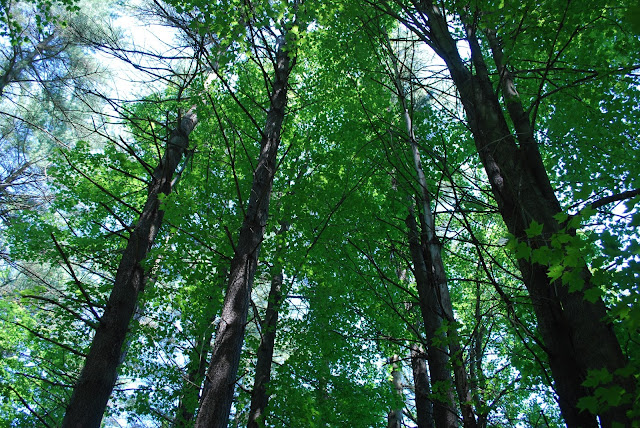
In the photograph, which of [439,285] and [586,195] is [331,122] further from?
[586,195]

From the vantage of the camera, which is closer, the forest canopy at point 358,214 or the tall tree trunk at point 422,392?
the forest canopy at point 358,214

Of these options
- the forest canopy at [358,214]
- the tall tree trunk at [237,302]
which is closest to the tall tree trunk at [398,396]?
the forest canopy at [358,214]

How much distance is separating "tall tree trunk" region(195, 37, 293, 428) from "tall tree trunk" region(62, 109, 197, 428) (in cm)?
103

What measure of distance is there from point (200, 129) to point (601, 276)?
8854 millimetres

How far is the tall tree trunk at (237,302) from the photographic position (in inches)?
115

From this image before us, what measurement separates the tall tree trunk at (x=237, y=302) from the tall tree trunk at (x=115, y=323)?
1.03 metres

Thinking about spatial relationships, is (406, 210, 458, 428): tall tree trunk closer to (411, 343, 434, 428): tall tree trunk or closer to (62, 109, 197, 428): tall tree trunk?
(411, 343, 434, 428): tall tree trunk

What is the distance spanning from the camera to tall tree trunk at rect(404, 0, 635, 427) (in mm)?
2258

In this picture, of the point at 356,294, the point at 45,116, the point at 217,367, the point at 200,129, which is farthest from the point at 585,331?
the point at 45,116

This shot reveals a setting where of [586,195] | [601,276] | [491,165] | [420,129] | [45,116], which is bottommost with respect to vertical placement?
[601,276]

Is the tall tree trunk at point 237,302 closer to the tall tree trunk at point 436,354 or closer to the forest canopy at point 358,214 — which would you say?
the forest canopy at point 358,214

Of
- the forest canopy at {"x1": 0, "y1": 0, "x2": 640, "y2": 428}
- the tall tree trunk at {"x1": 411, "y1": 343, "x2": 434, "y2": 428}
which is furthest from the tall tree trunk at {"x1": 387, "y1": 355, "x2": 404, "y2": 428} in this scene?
the tall tree trunk at {"x1": 411, "y1": 343, "x2": 434, "y2": 428}

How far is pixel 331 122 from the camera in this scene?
8.85 m

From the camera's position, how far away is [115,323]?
174 inches
